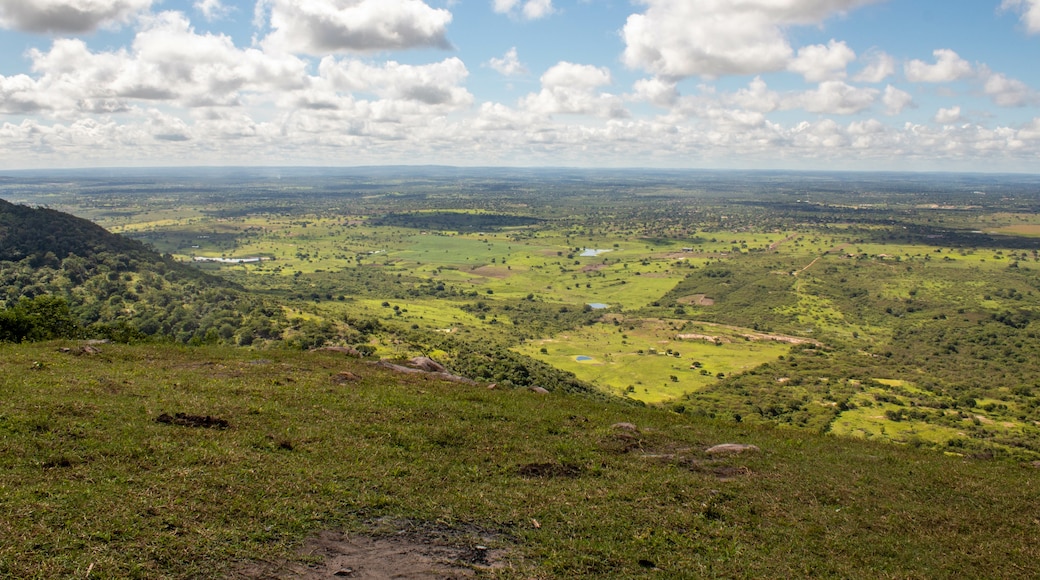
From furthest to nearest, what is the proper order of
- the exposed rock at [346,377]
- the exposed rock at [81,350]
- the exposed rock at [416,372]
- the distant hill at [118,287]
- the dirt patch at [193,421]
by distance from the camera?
1. the distant hill at [118,287]
2. the exposed rock at [416,372]
3. the exposed rock at [81,350]
4. the exposed rock at [346,377]
5. the dirt patch at [193,421]

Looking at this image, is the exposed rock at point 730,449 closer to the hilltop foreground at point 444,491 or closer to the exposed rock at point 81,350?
the hilltop foreground at point 444,491

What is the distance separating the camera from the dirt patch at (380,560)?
49.0ft

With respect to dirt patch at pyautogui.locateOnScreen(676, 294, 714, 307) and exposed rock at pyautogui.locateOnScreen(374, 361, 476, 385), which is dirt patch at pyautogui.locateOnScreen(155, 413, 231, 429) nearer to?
exposed rock at pyautogui.locateOnScreen(374, 361, 476, 385)

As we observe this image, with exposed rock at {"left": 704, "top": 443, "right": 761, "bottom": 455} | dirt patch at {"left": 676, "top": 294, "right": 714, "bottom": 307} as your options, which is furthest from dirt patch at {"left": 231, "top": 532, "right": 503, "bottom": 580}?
dirt patch at {"left": 676, "top": 294, "right": 714, "bottom": 307}

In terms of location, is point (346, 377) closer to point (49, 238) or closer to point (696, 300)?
point (49, 238)

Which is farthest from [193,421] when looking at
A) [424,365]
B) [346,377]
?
[424,365]

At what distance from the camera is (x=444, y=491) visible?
20.4 m

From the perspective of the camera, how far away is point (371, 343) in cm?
7662

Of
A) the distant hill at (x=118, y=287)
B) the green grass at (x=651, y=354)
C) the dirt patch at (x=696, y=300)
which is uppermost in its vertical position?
the distant hill at (x=118, y=287)

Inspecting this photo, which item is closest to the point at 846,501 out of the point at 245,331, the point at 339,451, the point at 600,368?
the point at 339,451

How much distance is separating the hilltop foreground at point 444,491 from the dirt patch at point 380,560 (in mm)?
89

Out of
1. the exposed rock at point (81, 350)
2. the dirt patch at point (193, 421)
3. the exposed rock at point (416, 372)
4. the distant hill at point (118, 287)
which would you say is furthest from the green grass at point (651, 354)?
the dirt patch at point (193, 421)

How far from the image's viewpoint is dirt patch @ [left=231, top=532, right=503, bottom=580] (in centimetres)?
1493

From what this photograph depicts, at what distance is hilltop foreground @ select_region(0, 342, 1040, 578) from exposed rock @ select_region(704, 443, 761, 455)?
0.33 metres
